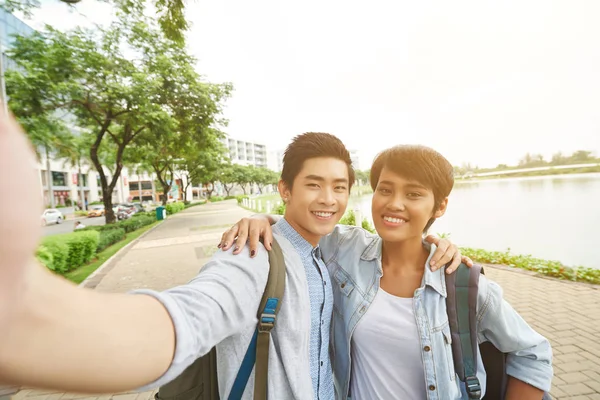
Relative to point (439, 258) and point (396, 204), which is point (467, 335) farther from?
point (396, 204)

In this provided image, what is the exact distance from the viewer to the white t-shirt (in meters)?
1.48

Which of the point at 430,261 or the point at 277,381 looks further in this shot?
the point at 430,261

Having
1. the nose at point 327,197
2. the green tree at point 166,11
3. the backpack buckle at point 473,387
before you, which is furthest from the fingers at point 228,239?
the green tree at point 166,11

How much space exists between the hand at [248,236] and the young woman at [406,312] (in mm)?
12

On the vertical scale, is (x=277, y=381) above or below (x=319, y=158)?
below

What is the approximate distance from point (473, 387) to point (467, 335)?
23 centimetres

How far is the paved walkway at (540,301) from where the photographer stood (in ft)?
10.6

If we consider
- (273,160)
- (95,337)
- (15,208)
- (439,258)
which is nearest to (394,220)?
(439,258)

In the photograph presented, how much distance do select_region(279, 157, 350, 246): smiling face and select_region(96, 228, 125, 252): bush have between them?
1105cm

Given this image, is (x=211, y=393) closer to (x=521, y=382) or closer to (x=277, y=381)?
(x=277, y=381)

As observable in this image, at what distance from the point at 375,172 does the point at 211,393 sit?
136 centimetres

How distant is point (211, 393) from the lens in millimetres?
1301

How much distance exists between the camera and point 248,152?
3996 inches

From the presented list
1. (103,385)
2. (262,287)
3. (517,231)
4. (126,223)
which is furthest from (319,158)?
(126,223)
